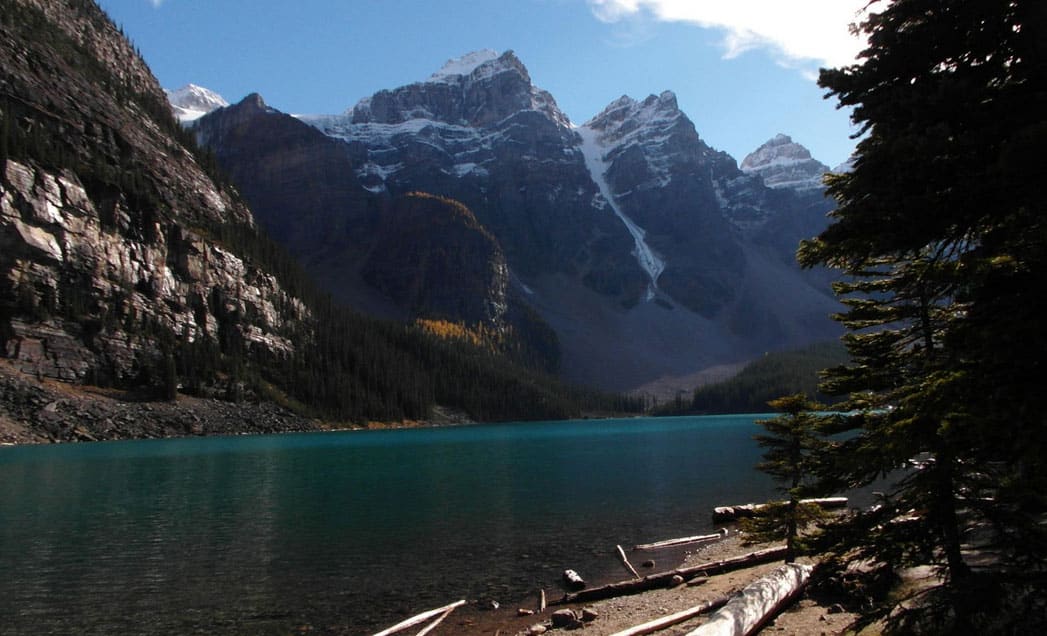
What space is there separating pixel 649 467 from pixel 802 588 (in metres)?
47.8

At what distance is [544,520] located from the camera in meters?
36.0

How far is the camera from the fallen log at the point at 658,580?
70.0 ft

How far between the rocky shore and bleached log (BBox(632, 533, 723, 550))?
101 metres

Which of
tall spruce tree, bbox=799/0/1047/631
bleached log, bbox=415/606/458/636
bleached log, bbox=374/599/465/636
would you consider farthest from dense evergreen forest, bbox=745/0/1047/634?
bleached log, bbox=374/599/465/636

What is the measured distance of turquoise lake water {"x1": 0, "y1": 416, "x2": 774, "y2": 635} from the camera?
21250 millimetres

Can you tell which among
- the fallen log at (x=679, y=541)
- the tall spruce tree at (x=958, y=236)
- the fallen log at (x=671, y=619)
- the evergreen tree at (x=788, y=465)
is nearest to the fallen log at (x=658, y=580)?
the evergreen tree at (x=788, y=465)

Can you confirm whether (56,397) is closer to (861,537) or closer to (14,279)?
(14,279)

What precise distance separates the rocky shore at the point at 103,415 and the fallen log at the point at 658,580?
103964 millimetres

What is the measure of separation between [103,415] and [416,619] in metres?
115

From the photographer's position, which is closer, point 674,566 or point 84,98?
point 674,566

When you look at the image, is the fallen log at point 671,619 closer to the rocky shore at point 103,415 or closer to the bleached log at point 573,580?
the bleached log at point 573,580

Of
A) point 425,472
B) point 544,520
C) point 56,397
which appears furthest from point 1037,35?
point 56,397

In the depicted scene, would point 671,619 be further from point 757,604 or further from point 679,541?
point 679,541

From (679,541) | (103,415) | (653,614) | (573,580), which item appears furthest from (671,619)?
(103,415)
